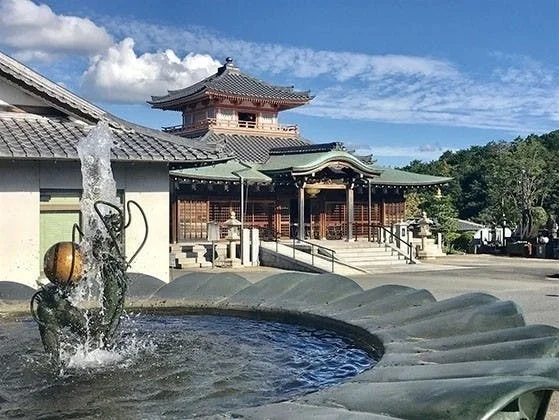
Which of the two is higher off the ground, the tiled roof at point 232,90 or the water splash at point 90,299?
the tiled roof at point 232,90

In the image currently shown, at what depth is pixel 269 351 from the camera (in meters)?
6.69

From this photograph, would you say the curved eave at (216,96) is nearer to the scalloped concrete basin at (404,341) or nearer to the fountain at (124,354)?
the scalloped concrete basin at (404,341)

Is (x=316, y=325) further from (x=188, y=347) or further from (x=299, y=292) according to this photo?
(x=188, y=347)

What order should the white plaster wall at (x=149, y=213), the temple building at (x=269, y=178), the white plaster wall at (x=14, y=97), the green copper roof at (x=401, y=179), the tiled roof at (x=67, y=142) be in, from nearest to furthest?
the tiled roof at (x=67, y=142) < the white plaster wall at (x=14, y=97) < the white plaster wall at (x=149, y=213) < the temple building at (x=269, y=178) < the green copper roof at (x=401, y=179)

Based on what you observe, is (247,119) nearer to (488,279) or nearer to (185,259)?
(185,259)

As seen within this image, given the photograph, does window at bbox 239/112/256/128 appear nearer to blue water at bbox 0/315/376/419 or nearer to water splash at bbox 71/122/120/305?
water splash at bbox 71/122/120/305

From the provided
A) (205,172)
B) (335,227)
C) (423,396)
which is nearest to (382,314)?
(423,396)

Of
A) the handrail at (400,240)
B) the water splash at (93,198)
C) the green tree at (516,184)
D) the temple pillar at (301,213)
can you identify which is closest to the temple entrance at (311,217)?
the temple pillar at (301,213)

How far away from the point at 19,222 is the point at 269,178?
1529 cm

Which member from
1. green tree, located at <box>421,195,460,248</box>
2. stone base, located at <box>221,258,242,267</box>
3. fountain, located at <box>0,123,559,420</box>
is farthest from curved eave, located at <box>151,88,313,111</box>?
fountain, located at <box>0,123,559,420</box>

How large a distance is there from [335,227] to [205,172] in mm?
8017

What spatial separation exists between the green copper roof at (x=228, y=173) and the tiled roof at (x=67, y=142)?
10400 mm

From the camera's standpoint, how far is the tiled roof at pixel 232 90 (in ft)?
121

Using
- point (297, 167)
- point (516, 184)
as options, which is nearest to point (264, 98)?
point (297, 167)
